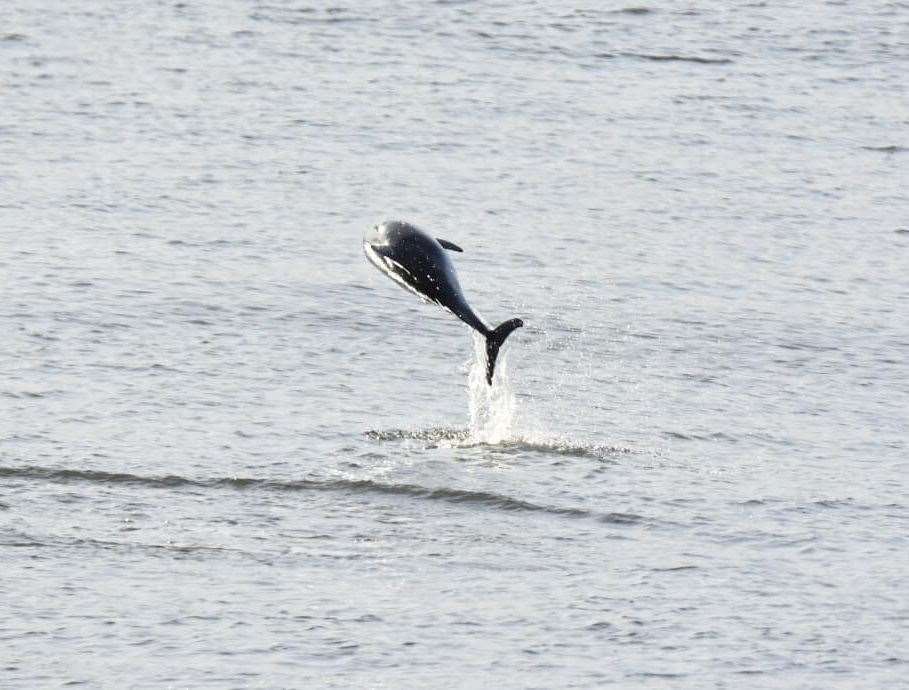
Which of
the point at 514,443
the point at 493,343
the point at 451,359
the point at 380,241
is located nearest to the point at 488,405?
the point at 514,443

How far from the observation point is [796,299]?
18.3m

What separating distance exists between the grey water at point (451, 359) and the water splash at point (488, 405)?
0.14 feet

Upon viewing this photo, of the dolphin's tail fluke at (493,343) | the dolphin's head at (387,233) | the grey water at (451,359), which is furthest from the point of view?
the dolphin's head at (387,233)

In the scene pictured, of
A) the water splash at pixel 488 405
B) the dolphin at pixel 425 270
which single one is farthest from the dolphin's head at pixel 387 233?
the water splash at pixel 488 405

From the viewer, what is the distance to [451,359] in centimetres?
1641

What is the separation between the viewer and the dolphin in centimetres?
1403

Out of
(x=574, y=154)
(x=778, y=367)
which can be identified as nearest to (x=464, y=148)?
(x=574, y=154)

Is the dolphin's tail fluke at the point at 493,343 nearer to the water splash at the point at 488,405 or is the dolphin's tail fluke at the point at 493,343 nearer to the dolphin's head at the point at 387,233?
the water splash at the point at 488,405

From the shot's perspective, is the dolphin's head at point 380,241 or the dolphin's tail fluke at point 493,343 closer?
the dolphin's tail fluke at point 493,343

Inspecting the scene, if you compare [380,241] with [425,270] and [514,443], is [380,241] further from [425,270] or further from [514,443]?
[514,443]

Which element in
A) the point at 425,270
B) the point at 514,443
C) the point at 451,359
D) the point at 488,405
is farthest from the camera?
the point at 451,359

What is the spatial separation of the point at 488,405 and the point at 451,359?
1370 millimetres

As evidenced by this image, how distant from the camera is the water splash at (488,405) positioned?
14609 millimetres

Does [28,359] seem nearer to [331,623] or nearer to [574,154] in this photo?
[331,623]
